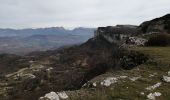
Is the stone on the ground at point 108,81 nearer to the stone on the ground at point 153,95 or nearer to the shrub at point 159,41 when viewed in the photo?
the stone on the ground at point 153,95

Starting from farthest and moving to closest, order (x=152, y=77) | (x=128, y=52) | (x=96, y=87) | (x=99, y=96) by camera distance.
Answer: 1. (x=128, y=52)
2. (x=152, y=77)
3. (x=96, y=87)
4. (x=99, y=96)

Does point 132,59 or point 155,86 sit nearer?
point 155,86

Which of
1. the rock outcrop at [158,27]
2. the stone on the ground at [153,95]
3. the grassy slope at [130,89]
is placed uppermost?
the rock outcrop at [158,27]

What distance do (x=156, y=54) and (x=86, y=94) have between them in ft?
32.4

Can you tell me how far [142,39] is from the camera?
117ft

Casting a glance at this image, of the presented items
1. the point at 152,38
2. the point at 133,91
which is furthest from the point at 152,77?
the point at 152,38

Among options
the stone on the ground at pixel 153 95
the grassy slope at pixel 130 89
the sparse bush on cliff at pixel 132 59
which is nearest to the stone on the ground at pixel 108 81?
the grassy slope at pixel 130 89

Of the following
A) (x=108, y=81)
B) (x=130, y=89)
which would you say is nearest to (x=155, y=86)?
(x=130, y=89)

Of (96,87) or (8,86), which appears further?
(8,86)

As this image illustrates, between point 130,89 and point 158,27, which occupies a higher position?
point 158,27

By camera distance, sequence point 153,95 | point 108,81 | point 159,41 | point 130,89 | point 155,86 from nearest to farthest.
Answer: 1. point 153,95
2. point 130,89
3. point 155,86
4. point 108,81
5. point 159,41

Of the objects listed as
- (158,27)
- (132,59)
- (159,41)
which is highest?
(159,41)

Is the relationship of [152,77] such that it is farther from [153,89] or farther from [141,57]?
[141,57]

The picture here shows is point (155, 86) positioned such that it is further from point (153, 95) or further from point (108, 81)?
point (108, 81)
